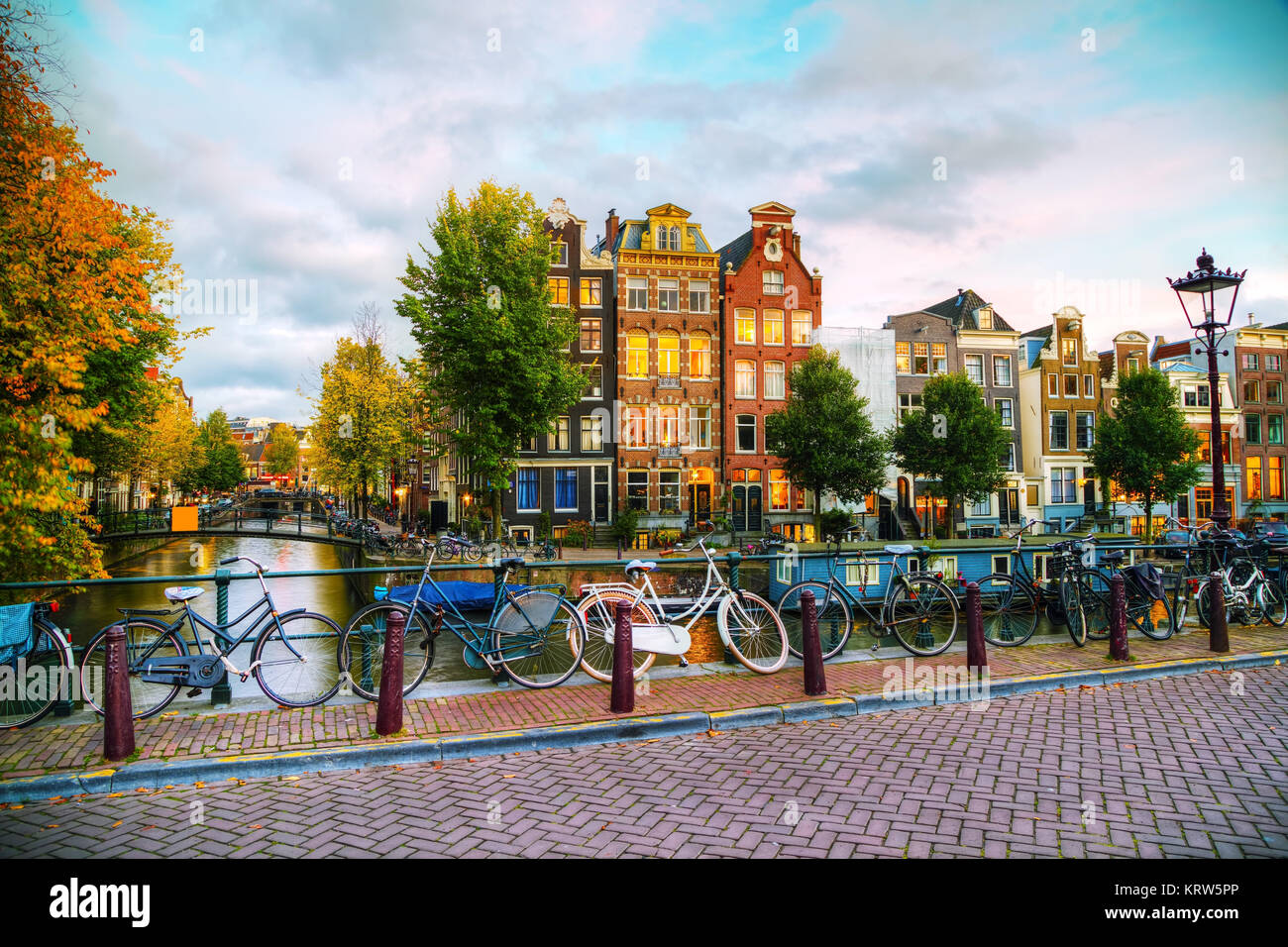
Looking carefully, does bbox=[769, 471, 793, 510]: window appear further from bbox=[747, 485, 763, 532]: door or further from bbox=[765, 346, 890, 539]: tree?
bbox=[765, 346, 890, 539]: tree

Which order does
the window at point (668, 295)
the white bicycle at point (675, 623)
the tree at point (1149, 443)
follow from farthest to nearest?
the window at point (668, 295) → the tree at point (1149, 443) → the white bicycle at point (675, 623)

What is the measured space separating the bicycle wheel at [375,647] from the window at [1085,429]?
47982 mm

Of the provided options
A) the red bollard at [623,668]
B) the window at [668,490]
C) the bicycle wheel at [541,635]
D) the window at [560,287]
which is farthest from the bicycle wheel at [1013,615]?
the window at [560,287]

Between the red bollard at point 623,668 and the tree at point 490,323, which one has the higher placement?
the tree at point 490,323

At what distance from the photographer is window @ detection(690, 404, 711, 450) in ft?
125

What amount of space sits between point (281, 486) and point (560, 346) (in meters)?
112

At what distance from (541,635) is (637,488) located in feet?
97.4

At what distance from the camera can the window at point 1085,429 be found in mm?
44656

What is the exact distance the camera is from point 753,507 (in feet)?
125

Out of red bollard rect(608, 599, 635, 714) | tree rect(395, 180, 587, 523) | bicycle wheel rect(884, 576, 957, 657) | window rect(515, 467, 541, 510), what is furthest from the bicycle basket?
window rect(515, 467, 541, 510)

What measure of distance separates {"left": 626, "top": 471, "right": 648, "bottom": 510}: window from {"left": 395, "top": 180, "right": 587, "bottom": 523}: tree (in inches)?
374

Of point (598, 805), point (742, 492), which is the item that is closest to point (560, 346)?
point (742, 492)

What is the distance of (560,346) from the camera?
29.0 m

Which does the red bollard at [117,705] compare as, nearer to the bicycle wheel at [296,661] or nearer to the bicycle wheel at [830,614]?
the bicycle wheel at [296,661]
